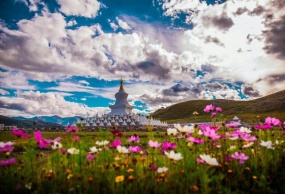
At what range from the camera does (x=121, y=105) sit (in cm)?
6009

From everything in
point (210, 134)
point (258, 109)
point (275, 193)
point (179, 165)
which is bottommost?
point (275, 193)

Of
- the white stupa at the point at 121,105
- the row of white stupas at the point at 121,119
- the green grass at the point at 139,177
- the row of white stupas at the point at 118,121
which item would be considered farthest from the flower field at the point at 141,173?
the white stupa at the point at 121,105

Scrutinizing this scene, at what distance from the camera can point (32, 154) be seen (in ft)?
19.5

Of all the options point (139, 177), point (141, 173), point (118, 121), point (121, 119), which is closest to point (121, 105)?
point (121, 119)

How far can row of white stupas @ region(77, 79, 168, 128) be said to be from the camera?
154ft

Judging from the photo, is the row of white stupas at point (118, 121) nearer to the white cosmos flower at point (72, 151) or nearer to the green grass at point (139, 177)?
the green grass at point (139, 177)

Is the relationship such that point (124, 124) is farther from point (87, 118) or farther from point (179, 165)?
point (179, 165)

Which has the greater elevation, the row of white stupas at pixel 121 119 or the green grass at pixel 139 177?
the row of white stupas at pixel 121 119

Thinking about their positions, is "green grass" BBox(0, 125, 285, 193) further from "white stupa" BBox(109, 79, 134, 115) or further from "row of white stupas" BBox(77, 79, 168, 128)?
"white stupa" BBox(109, 79, 134, 115)

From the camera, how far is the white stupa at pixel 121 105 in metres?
59.5

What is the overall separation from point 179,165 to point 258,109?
521ft

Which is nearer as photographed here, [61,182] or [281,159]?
[61,182]

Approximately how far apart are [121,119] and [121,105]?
Result: 10.7 meters

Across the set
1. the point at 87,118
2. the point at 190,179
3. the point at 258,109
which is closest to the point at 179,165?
the point at 190,179
